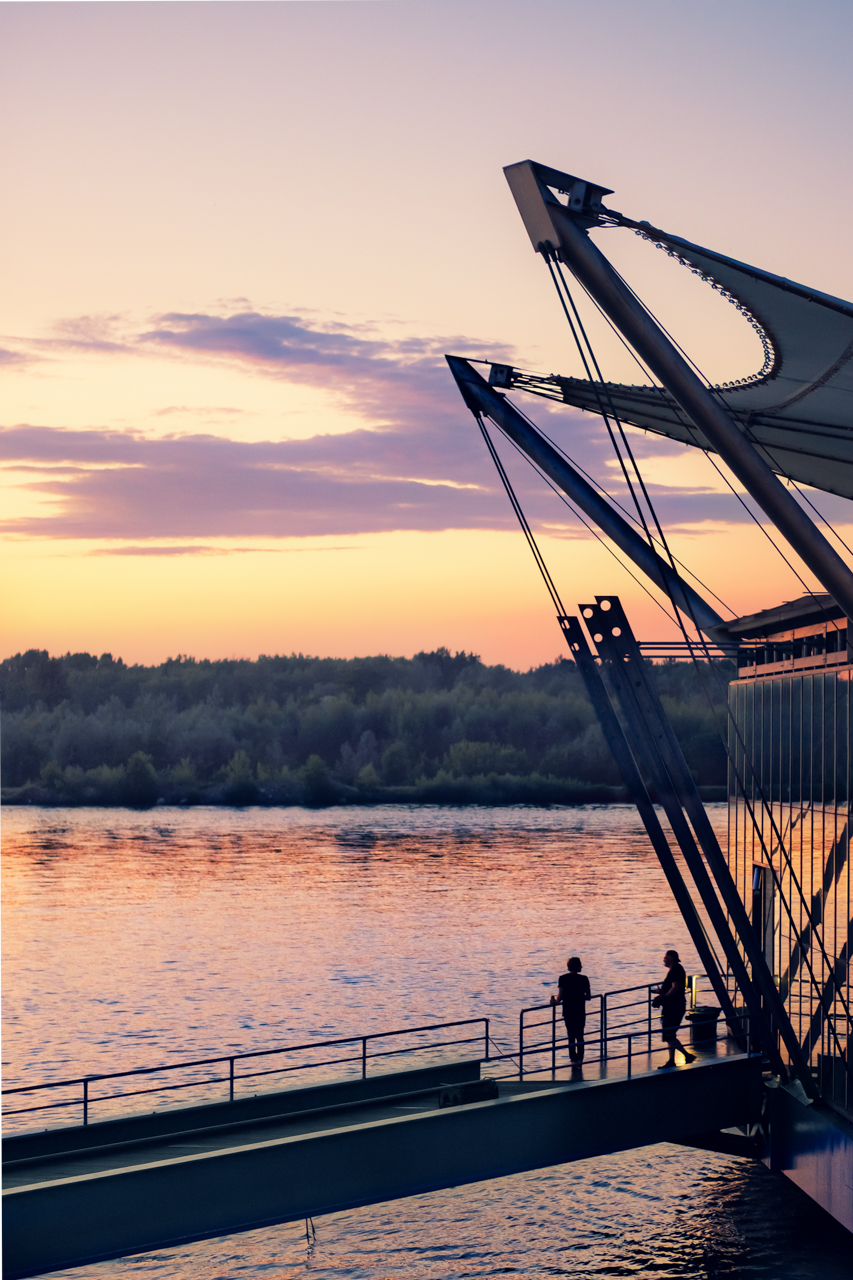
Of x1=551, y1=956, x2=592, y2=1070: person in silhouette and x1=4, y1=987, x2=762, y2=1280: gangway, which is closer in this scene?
x1=4, y1=987, x2=762, y2=1280: gangway

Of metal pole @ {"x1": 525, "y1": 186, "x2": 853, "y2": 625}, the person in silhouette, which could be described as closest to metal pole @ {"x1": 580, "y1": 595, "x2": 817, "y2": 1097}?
the person in silhouette

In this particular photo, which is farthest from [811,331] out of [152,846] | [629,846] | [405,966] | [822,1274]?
[152,846]

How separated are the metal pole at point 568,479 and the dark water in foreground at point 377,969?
38.5ft

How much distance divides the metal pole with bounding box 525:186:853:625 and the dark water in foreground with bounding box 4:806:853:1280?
12641mm

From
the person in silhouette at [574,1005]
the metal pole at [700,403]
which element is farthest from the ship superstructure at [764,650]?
the person in silhouette at [574,1005]

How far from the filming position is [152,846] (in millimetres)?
124375

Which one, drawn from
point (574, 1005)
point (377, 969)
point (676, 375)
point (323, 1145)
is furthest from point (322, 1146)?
point (377, 969)

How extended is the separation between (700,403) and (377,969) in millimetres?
51902

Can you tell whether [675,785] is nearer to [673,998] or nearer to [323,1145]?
[673,998]

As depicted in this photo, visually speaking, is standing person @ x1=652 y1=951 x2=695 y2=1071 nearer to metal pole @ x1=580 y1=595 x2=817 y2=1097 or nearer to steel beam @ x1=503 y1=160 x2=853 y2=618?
metal pole @ x1=580 y1=595 x2=817 y2=1097

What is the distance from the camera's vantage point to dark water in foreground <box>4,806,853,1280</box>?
23844 millimetres

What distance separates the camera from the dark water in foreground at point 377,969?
2384cm

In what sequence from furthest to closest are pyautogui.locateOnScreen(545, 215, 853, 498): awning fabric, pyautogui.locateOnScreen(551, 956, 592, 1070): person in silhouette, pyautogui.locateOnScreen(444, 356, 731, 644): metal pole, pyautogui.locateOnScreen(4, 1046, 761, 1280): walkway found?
pyautogui.locateOnScreen(444, 356, 731, 644): metal pole < pyautogui.locateOnScreen(551, 956, 592, 1070): person in silhouette < pyautogui.locateOnScreen(4, 1046, 761, 1280): walkway < pyautogui.locateOnScreen(545, 215, 853, 498): awning fabric

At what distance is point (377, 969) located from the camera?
2446 inches
